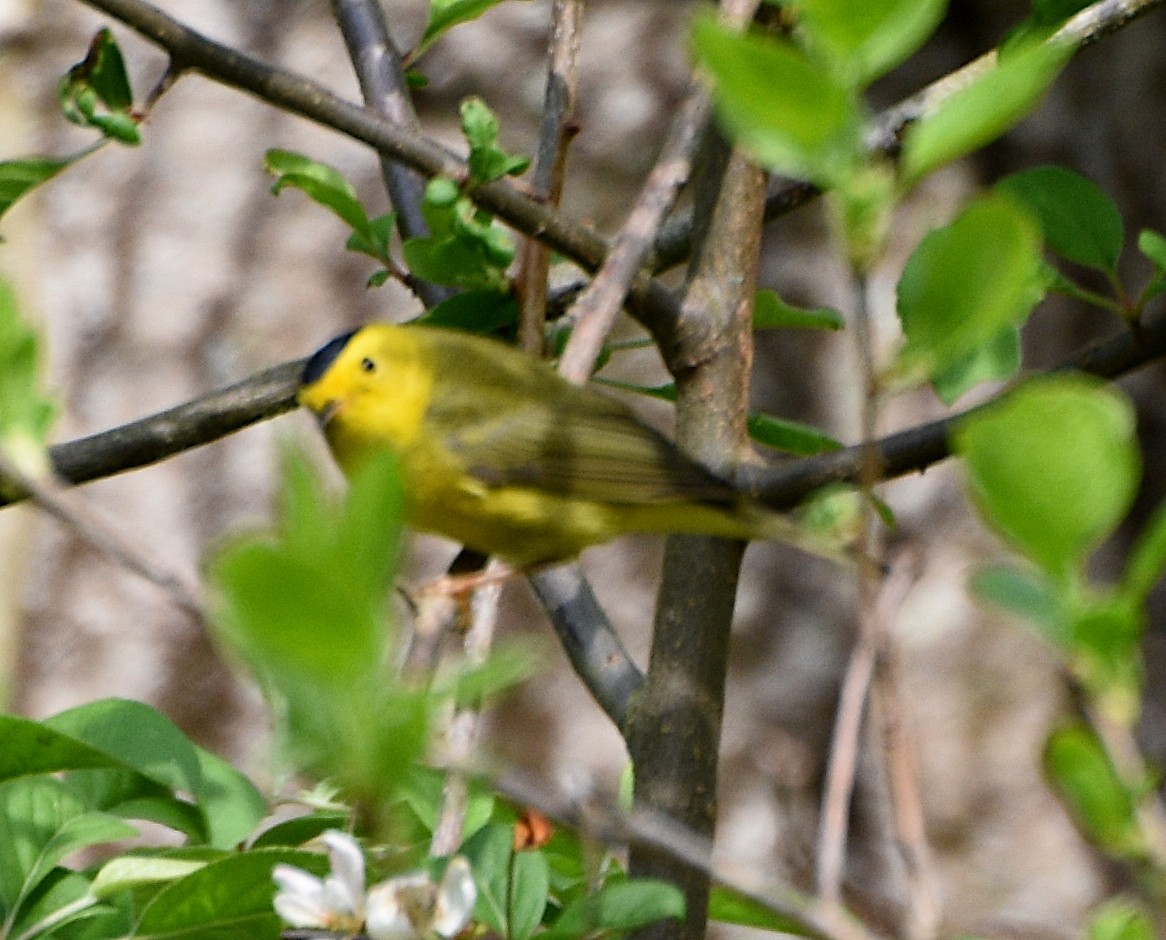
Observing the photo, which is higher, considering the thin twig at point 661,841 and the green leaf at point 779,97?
the green leaf at point 779,97

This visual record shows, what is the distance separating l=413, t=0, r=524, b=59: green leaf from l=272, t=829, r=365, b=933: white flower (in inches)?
49.2

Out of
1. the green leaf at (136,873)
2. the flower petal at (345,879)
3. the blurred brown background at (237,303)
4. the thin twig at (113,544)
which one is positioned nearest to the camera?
the thin twig at (113,544)

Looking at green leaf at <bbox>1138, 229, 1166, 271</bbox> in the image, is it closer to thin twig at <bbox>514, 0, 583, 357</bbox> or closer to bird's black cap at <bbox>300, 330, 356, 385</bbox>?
thin twig at <bbox>514, 0, 583, 357</bbox>

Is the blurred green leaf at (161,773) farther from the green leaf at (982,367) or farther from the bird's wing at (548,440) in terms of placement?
the bird's wing at (548,440)

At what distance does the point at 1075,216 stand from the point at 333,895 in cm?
92

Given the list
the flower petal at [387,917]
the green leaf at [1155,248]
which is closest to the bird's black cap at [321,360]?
the green leaf at [1155,248]

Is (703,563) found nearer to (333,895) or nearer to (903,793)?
(333,895)

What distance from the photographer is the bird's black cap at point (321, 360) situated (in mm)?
2146

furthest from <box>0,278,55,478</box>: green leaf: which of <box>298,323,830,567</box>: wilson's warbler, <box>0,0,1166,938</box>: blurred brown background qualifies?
<box>0,0,1166,938</box>: blurred brown background

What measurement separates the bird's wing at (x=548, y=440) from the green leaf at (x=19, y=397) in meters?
1.45

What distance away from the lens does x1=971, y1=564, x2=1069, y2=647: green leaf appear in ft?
2.02

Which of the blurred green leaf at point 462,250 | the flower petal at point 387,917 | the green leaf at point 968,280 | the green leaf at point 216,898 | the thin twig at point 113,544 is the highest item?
the blurred green leaf at point 462,250

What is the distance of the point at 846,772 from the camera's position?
2.11ft

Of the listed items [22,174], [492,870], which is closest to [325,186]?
[22,174]
